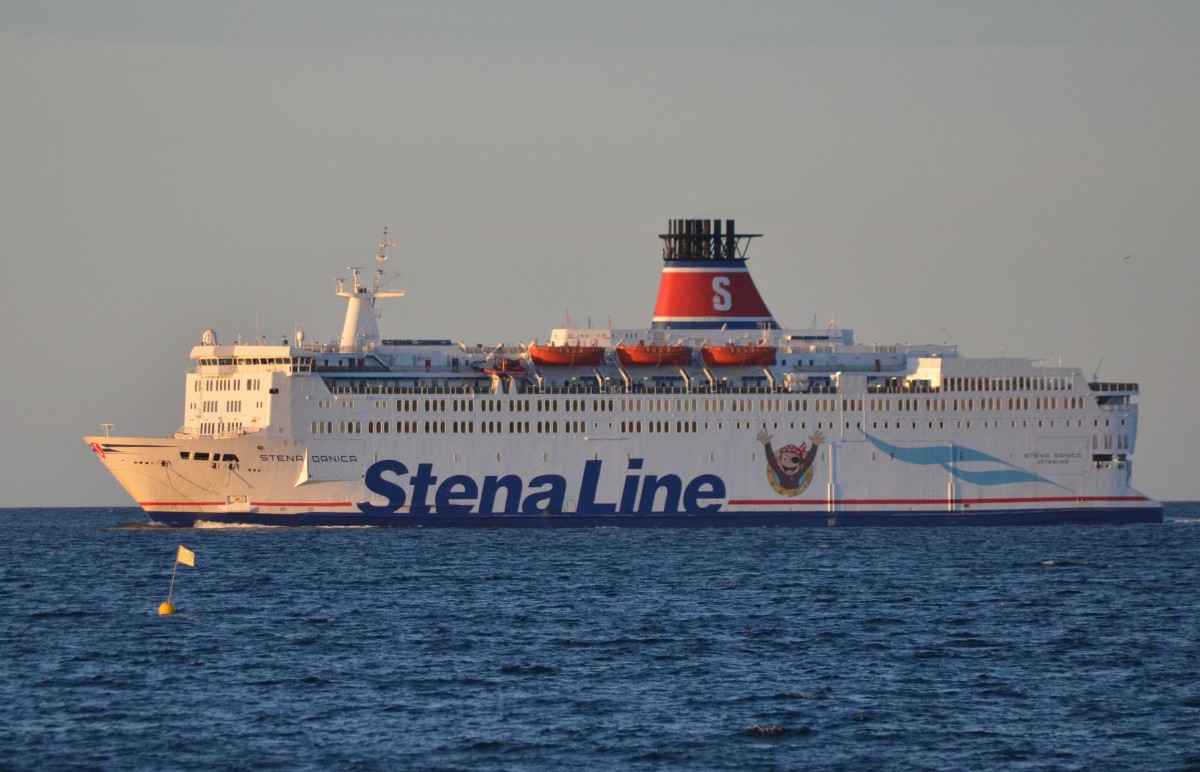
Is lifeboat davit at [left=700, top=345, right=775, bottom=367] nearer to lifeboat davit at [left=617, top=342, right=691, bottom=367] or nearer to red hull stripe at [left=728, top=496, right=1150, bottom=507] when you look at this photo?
lifeboat davit at [left=617, top=342, right=691, bottom=367]

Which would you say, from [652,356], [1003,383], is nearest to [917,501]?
[1003,383]

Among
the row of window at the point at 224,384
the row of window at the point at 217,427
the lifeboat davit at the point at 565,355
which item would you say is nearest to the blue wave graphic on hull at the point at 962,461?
the lifeboat davit at the point at 565,355

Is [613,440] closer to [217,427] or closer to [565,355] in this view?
[565,355]

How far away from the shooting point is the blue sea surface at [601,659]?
2919 cm

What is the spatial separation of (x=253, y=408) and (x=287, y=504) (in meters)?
3.83

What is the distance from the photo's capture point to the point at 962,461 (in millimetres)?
70000

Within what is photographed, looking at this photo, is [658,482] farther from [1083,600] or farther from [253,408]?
[1083,600]

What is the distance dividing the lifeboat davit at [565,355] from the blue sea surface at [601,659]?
36.3ft

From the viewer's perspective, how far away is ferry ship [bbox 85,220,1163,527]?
66.6m

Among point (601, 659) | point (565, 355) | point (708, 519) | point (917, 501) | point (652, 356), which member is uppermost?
point (652, 356)

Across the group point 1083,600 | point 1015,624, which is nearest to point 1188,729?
point 1015,624

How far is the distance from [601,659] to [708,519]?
3191 cm

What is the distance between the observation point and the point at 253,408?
67.7 meters

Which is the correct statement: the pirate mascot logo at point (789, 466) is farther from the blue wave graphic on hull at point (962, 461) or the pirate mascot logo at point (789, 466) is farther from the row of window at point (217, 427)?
the row of window at point (217, 427)
